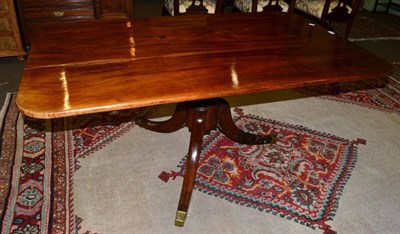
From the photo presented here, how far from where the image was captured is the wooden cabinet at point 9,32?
243cm

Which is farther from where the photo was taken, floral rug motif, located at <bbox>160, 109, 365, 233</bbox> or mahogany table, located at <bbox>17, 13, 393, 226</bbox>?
floral rug motif, located at <bbox>160, 109, 365, 233</bbox>

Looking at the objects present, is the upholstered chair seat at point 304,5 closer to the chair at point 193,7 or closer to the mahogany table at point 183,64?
the chair at point 193,7

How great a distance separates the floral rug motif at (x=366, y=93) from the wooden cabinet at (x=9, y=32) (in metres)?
2.18

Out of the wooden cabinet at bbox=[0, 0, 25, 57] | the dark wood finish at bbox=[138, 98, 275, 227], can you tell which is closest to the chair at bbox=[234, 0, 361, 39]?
the dark wood finish at bbox=[138, 98, 275, 227]

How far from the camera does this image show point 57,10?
8.81ft

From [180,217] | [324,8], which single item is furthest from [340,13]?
[180,217]

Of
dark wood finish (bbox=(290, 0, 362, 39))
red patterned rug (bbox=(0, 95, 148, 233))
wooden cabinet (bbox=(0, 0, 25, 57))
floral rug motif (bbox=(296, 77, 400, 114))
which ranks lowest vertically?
red patterned rug (bbox=(0, 95, 148, 233))

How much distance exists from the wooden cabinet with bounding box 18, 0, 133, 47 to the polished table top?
1.34 m

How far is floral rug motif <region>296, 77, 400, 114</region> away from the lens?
2.43m

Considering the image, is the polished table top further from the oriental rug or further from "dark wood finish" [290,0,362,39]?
"dark wood finish" [290,0,362,39]

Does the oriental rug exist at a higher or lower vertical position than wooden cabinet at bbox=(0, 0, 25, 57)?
lower

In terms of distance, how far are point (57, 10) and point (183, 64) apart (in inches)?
76.8

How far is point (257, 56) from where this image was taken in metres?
1.31

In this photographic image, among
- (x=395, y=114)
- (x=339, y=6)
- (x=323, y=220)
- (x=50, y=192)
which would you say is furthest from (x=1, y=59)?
(x=395, y=114)
